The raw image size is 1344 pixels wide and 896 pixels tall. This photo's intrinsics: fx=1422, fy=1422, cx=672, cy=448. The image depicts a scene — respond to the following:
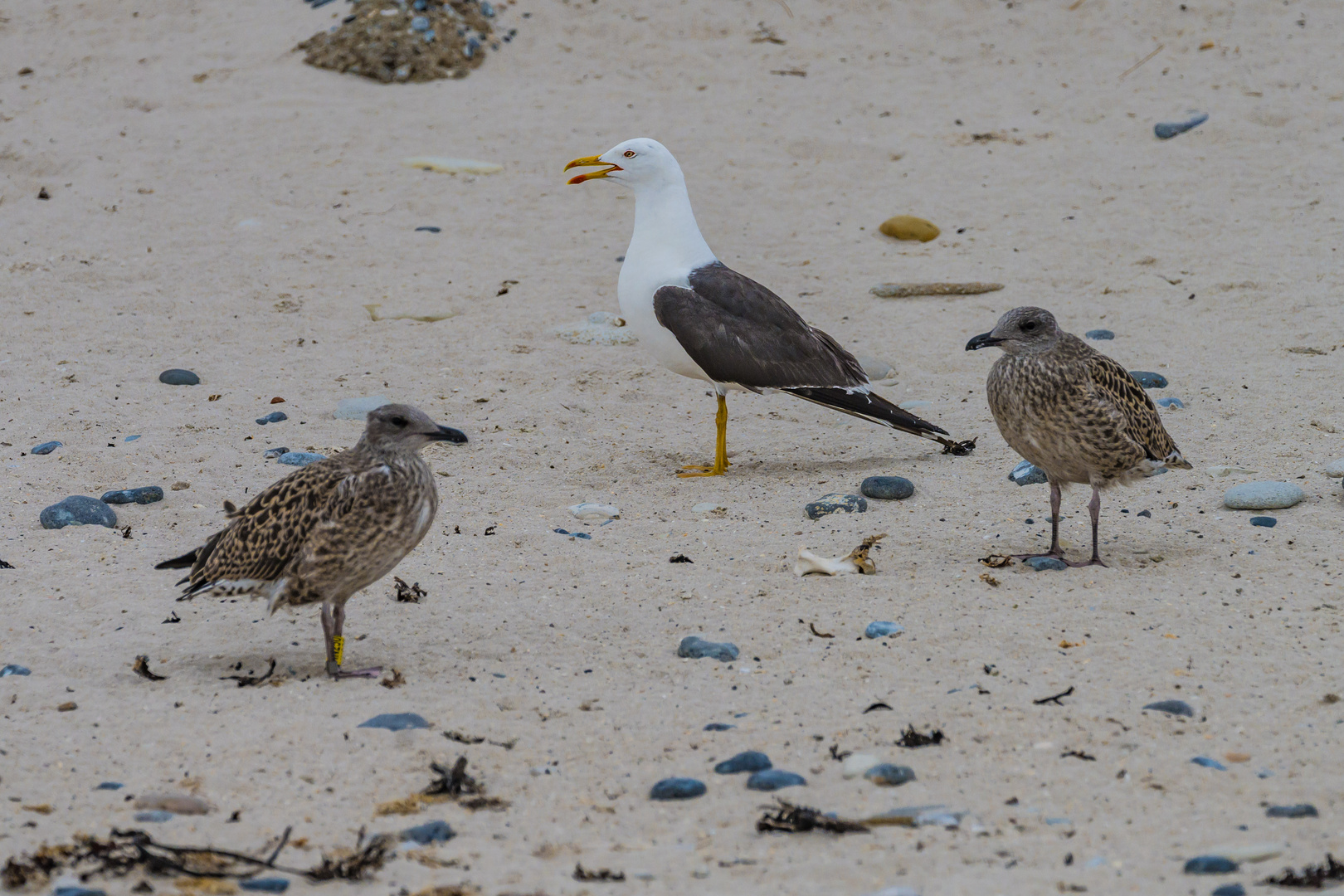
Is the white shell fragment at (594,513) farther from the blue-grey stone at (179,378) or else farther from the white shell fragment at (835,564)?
the blue-grey stone at (179,378)

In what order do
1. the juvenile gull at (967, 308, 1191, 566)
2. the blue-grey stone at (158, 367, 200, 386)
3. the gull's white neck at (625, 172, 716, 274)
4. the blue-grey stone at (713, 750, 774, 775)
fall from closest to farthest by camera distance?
1. the blue-grey stone at (713, 750, 774, 775)
2. the juvenile gull at (967, 308, 1191, 566)
3. the gull's white neck at (625, 172, 716, 274)
4. the blue-grey stone at (158, 367, 200, 386)

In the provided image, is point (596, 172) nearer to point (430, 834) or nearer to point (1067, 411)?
point (1067, 411)

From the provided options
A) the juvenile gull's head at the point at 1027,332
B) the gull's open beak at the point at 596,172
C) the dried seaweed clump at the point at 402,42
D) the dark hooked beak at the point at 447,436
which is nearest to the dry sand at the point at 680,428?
the dried seaweed clump at the point at 402,42

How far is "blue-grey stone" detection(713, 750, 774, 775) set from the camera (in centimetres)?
370

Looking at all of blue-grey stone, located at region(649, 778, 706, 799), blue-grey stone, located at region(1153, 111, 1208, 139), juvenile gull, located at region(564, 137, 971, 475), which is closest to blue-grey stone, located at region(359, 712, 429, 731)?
blue-grey stone, located at region(649, 778, 706, 799)

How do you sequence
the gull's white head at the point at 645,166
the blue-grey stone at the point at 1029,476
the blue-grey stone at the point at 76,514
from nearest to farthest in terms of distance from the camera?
the blue-grey stone at the point at 76,514, the blue-grey stone at the point at 1029,476, the gull's white head at the point at 645,166

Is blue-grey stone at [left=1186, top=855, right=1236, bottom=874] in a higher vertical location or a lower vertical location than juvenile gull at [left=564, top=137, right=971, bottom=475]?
lower

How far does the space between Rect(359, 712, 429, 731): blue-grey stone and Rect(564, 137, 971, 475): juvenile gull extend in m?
2.79

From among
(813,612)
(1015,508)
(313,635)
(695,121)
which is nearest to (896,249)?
(695,121)

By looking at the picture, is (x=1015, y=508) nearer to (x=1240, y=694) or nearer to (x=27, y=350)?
(x=1240, y=694)

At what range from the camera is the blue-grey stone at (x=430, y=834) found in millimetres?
3342

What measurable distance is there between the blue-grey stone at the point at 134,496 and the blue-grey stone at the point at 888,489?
2982 millimetres

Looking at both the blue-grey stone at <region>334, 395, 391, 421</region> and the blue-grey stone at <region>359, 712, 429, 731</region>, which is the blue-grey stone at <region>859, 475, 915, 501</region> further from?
the blue-grey stone at <region>359, 712, 429, 731</region>

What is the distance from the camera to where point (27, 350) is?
772 centimetres
